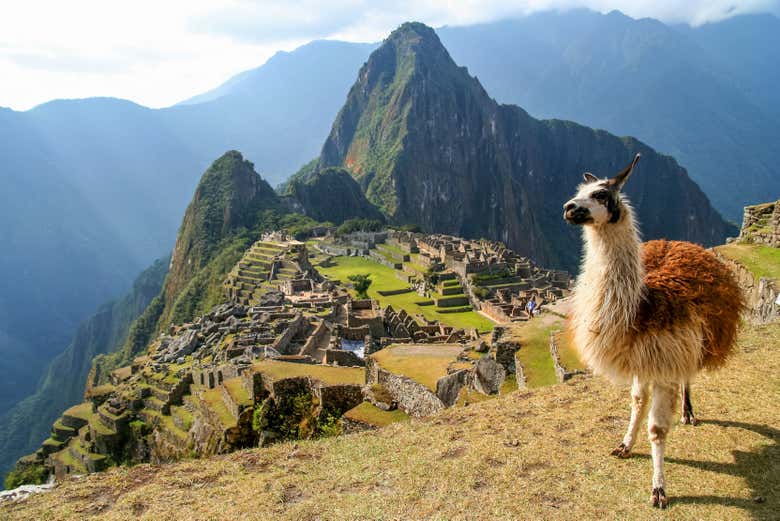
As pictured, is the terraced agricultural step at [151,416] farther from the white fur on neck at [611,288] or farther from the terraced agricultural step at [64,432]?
the white fur on neck at [611,288]

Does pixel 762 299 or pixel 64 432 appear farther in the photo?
pixel 64 432

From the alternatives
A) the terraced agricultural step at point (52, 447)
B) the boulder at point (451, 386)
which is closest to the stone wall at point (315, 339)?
the boulder at point (451, 386)

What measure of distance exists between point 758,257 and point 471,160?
15427 cm

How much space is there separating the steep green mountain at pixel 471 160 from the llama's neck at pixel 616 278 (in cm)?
12338

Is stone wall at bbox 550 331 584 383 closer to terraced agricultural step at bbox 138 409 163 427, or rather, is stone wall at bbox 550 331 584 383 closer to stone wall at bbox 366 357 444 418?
stone wall at bbox 366 357 444 418

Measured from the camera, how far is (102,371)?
48.9 m

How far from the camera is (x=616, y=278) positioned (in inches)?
161

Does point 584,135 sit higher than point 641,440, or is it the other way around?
point 584,135

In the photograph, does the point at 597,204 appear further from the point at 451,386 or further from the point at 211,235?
the point at 211,235

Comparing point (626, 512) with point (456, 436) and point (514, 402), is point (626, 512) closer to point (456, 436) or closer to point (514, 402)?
point (456, 436)

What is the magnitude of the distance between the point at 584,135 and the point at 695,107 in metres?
36.8

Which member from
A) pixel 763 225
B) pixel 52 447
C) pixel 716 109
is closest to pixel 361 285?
pixel 52 447

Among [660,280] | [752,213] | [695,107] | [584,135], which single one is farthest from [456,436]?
[695,107]

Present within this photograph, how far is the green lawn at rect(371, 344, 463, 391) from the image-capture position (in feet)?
31.5
